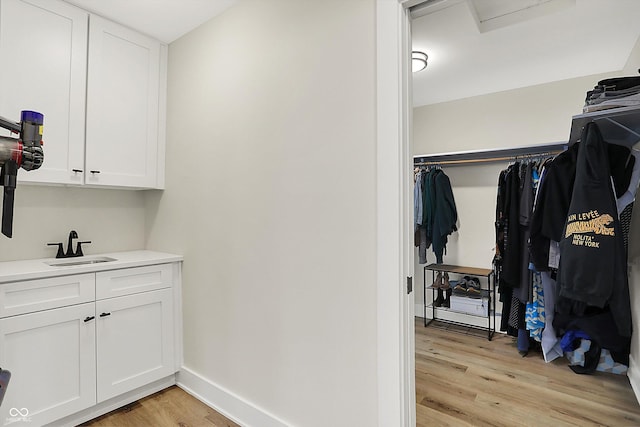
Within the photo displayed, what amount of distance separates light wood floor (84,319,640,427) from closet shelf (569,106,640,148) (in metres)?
1.65

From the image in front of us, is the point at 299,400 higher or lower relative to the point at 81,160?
lower

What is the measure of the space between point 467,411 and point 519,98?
2855mm

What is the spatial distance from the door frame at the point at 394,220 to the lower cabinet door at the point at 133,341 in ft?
5.05

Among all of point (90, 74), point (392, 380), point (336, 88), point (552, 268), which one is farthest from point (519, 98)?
point (90, 74)

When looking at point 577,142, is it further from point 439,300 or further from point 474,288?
point 439,300

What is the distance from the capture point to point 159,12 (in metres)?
2.10

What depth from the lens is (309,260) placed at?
1611mm

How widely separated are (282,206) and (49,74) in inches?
63.1

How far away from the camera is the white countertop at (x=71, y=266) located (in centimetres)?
167

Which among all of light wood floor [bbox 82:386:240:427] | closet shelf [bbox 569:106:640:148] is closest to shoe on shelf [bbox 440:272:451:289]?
closet shelf [bbox 569:106:640:148]

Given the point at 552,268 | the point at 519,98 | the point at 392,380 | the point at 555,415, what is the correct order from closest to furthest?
the point at 392,380
the point at 555,415
the point at 552,268
the point at 519,98

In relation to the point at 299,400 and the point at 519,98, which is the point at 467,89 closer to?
the point at 519,98

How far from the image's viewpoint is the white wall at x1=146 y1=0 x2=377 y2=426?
1.46 m

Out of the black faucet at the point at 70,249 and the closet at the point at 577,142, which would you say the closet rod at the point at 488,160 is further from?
the black faucet at the point at 70,249
